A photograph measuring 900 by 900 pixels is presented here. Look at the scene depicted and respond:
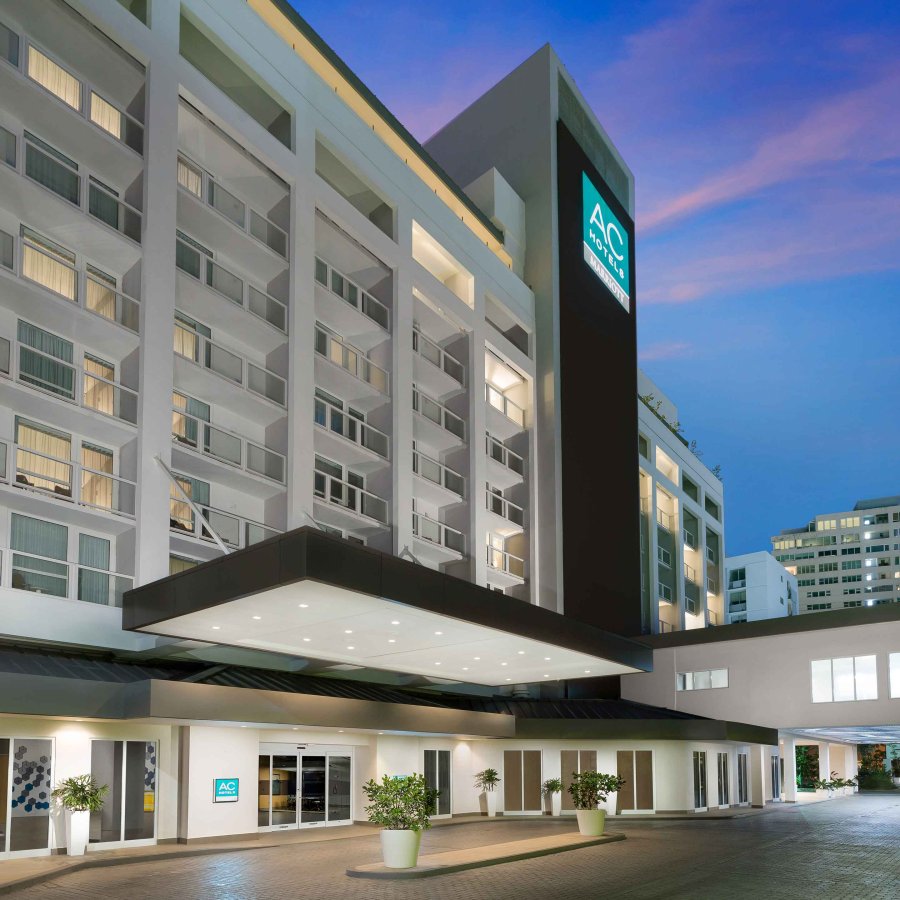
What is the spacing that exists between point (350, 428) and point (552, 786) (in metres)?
16.8

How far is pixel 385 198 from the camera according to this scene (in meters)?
38.4

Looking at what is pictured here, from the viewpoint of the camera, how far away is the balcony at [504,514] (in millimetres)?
43469

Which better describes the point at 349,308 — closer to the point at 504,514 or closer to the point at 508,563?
the point at 504,514

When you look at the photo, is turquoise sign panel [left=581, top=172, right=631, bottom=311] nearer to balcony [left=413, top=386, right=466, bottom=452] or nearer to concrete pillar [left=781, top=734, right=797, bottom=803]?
balcony [left=413, top=386, right=466, bottom=452]

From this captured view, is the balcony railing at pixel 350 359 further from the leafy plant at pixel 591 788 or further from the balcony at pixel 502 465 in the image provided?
the leafy plant at pixel 591 788

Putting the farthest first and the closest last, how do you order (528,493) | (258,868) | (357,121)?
(528,493)
(357,121)
(258,868)

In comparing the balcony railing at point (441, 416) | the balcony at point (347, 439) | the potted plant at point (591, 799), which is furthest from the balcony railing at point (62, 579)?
the balcony railing at point (441, 416)

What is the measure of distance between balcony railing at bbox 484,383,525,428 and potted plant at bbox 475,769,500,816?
14915 mm

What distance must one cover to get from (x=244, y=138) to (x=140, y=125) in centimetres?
404

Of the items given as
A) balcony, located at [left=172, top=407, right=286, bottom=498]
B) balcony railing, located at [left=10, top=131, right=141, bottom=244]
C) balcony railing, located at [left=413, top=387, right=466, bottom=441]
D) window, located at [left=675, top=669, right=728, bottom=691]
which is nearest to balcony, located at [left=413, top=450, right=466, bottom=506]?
balcony railing, located at [left=413, top=387, right=466, bottom=441]

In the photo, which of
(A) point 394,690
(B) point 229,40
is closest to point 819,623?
(A) point 394,690

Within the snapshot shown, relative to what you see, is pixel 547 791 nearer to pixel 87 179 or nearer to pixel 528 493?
pixel 528 493

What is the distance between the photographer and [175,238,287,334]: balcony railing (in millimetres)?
29805

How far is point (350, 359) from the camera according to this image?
38.2 m
